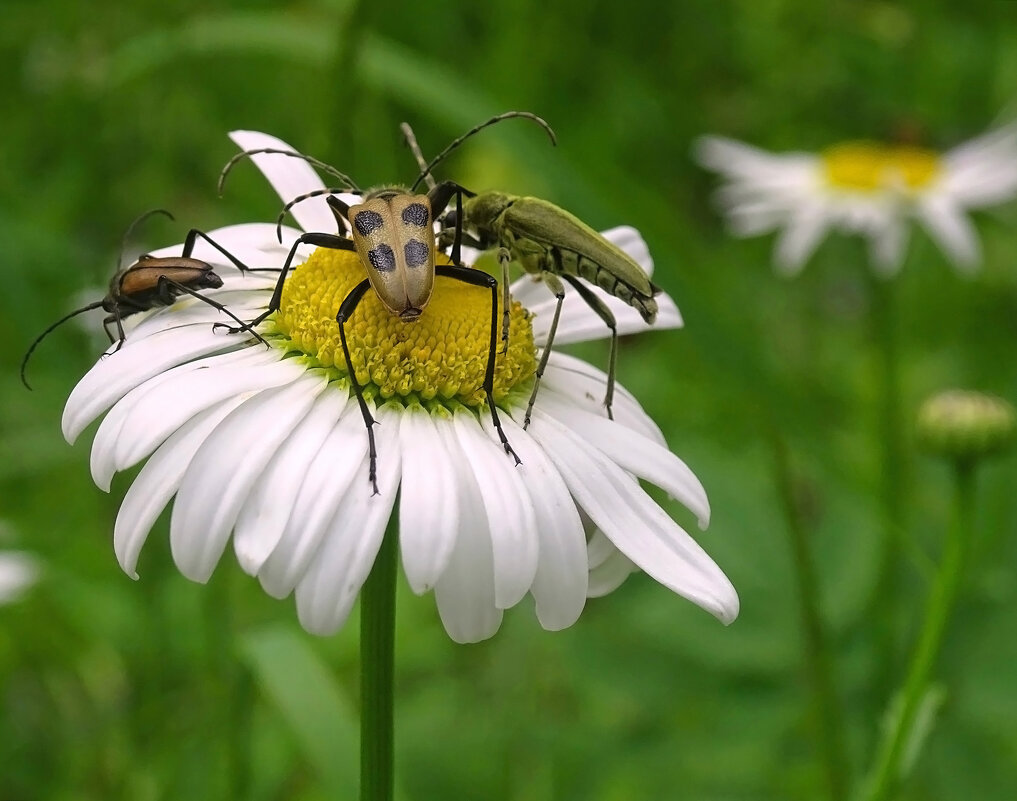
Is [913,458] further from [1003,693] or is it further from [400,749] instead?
[400,749]

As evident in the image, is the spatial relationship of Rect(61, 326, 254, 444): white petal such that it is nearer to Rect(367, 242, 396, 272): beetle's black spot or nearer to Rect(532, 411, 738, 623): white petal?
Rect(367, 242, 396, 272): beetle's black spot

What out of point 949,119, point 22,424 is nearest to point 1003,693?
point 22,424

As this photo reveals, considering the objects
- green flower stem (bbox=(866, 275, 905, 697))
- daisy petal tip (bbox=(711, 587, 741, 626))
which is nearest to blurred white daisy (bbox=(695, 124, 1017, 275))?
green flower stem (bbox=(866, 275, 905, 697))

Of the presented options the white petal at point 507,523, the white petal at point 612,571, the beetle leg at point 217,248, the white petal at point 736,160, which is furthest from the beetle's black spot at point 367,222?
the white petal at point 736,160

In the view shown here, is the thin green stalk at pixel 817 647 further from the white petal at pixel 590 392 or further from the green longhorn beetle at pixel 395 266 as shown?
the green longhorn beetle at pixel 395 266

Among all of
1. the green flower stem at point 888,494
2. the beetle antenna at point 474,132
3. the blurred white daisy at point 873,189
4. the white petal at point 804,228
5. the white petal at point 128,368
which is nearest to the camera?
the white petal at point 128,368

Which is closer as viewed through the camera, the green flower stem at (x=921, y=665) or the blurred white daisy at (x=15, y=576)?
the green flower stem at (x=921, y=665)
